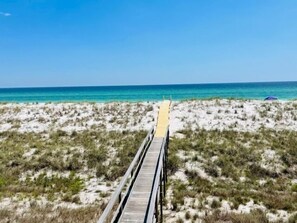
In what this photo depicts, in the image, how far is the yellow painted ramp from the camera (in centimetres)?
2046

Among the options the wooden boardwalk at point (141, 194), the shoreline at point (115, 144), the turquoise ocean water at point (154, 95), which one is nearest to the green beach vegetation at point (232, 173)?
the shoreline at point (115, 144)

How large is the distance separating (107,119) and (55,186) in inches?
500

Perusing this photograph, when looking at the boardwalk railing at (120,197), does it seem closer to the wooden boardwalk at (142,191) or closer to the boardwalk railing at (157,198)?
the wooden boardwalk at (142,191)

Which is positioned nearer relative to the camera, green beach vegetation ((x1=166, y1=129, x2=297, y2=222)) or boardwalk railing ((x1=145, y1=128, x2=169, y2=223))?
boardwalk railing ((x1=145, y1=128, x2=169, y2=223))

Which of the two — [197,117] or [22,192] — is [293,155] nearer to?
[197,117]

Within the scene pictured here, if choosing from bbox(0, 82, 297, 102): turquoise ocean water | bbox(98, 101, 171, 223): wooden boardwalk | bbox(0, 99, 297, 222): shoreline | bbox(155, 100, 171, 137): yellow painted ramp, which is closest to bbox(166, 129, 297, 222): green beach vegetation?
bbox(0, 99, 297, 222): shoreline

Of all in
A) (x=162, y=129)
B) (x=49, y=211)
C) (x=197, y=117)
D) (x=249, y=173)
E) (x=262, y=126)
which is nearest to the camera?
(x=49, y=211)

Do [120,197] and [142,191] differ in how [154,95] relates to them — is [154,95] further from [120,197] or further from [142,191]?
[120,197]

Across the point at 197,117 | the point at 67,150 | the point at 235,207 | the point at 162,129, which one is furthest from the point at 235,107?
the point at 235,207

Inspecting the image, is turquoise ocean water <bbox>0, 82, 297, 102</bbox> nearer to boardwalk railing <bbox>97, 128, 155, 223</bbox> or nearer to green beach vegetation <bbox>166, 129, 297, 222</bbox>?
green beach vegetation <bbox>166, 129, 297, 222</bbox>

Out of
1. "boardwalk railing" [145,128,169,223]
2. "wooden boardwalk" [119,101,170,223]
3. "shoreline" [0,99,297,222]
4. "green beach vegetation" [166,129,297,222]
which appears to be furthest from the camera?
"shoreline" [0,99,297,222]

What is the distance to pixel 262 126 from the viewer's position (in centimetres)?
2433

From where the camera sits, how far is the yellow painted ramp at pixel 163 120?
20461 millimetres

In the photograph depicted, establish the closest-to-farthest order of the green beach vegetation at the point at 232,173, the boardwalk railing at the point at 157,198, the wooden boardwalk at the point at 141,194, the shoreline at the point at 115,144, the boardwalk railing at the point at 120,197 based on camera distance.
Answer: the boardwalk railing at the point at 120,197 → the boardwalk railing at the point at 157,198 → the wooden boardwalk at the point at 141,194 → the green beach vegetation at the point at 232,173 → the shoreline at the point at 115,144
